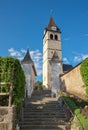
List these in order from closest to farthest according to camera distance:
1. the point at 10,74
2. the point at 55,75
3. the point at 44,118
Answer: the point at 10,74, the point at 44,118, the point at 55,75

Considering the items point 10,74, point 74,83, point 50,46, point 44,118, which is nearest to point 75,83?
point 74,83

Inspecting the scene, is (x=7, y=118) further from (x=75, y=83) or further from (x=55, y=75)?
(x=55, y=75)

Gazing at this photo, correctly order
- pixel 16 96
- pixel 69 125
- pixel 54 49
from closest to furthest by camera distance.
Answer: pixel 16 96 < pixel 69 125 < pixel 54 49

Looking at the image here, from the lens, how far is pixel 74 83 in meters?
18.3

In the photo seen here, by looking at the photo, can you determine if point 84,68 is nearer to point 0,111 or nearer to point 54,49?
point 0,111

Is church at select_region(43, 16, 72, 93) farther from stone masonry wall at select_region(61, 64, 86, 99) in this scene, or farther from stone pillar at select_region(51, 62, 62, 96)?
stone masonry wall at select_region(61, 64, 86, 99)

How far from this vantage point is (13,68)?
368 inches

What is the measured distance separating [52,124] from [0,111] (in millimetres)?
3583

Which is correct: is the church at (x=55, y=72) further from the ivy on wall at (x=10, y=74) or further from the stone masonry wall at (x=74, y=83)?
the ivy on wall at (x=10, y=74)

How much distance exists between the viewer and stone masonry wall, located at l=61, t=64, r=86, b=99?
1664 cm

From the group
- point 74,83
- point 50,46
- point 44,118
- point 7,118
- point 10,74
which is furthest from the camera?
point 50,46

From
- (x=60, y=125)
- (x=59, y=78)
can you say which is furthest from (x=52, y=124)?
(x=59, y=78)

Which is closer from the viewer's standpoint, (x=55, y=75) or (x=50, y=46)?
(x=55, y=75)

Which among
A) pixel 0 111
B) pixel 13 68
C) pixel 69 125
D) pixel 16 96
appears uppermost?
pixel 13 68
